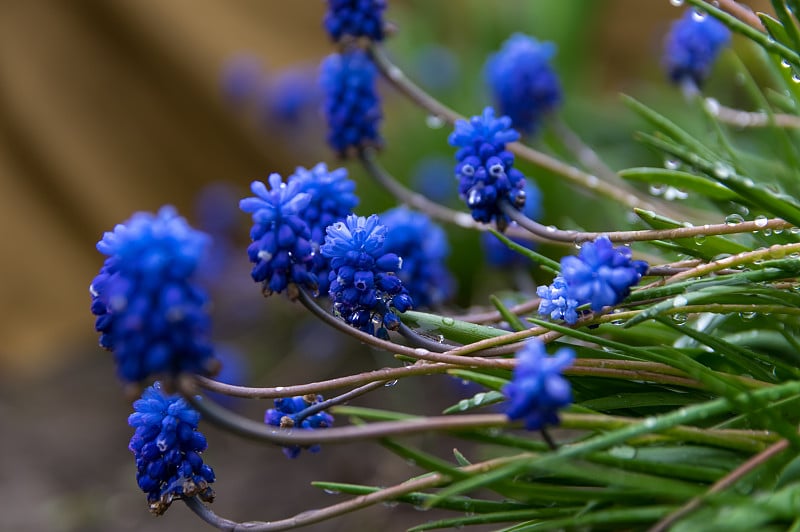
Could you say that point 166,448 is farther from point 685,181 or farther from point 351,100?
point 351,100

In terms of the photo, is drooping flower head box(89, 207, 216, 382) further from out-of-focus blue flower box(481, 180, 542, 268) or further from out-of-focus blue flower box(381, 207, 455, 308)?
out-of-focus blue flower box(481, 180, 542, 268)

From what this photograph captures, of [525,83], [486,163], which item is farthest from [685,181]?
[525,83]

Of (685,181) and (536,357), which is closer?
(536,357)

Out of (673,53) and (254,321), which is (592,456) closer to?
(673,53)

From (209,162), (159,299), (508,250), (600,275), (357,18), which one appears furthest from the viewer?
(209,162)

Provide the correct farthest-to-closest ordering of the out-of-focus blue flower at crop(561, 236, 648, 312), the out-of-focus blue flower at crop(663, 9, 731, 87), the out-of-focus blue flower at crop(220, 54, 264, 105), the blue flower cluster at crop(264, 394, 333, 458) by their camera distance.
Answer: the out-of-focus blue flower at crop(220, 54, 264, 105) → the out-of-focus blue flower at crop(663, 9, 731, 87) → the blue flower cluster at crop(264, 394, 333, 458) → the out-of-focus blue flower at crop(561, 236, 648, 312)

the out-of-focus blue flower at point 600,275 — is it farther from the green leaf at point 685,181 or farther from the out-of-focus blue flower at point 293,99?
the out-of-focus blue flower at point 293,99

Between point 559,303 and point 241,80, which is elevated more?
point 241,80

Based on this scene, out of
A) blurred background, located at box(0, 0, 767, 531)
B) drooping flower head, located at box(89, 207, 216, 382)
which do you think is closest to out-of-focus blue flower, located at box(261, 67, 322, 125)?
blurred background, located at box(0, 0, 767, 531)
